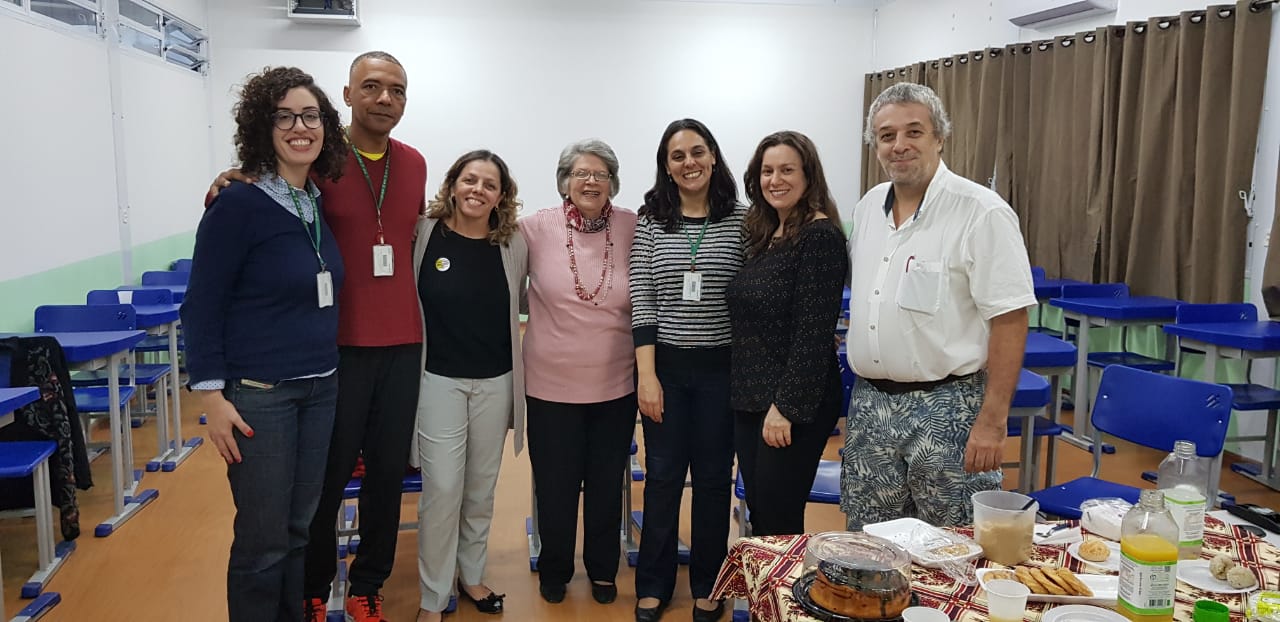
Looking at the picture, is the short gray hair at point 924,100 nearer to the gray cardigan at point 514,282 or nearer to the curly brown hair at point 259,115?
the gray cardigan at point 514,282

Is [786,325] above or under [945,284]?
under

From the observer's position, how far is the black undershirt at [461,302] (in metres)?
2.49

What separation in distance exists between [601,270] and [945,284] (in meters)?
1.07

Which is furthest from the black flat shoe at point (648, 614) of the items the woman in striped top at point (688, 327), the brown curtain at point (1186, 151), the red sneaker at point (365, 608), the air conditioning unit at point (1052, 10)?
the air conditioning unit at point (1052, 10)

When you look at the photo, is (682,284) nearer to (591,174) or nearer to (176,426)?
(591,174)

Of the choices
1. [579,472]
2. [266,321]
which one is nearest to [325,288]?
[266,321]

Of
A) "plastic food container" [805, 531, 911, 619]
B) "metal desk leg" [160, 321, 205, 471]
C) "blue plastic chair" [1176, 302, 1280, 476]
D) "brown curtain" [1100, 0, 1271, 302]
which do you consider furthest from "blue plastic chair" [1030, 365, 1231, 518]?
"metal desk leg" [160, 321, 205, 471]

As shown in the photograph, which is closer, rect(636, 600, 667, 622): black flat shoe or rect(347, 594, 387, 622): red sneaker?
rect(347, 594, 387, 622): red sneaker

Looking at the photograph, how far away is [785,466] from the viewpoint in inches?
91.7

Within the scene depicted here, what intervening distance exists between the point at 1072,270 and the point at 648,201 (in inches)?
171

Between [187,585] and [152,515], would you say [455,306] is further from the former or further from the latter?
[152,515]

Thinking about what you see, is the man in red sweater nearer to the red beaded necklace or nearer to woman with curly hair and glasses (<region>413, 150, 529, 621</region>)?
woman with curly hair and glasses (<region>413, 150, 529, 621</region>)

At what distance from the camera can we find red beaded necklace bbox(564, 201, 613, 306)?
2.61m

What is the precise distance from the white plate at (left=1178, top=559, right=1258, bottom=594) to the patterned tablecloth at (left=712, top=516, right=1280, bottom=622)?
0.01 meters
